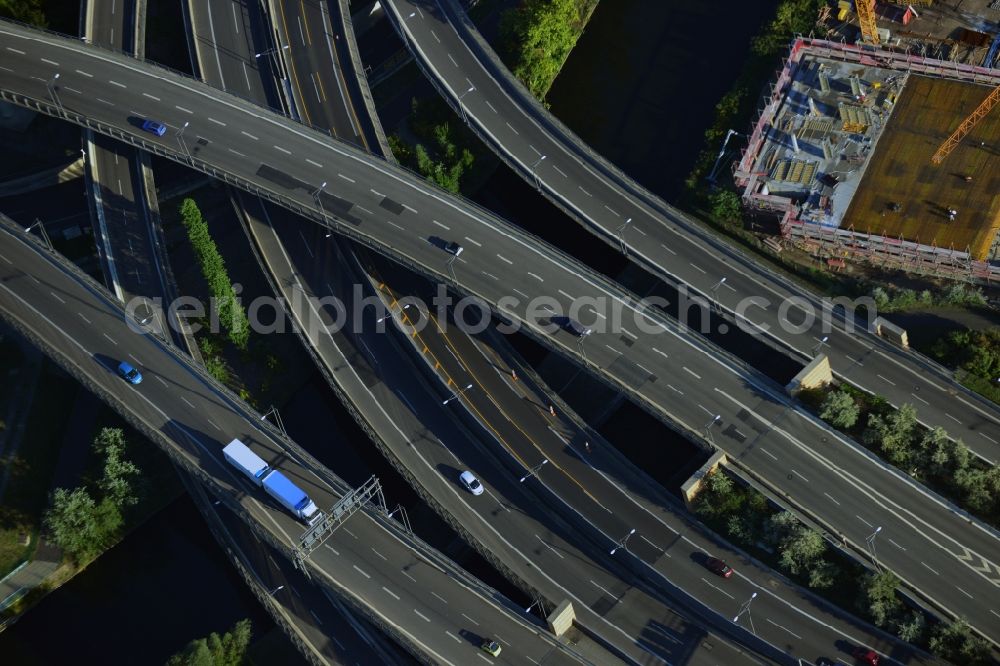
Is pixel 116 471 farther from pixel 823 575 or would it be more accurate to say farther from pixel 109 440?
pixel 823 575

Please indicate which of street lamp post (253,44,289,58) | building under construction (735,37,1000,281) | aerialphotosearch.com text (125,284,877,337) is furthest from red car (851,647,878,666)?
street lamp post (253,44,289,58)

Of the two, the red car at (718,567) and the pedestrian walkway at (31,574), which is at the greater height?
the red car at (718,567)

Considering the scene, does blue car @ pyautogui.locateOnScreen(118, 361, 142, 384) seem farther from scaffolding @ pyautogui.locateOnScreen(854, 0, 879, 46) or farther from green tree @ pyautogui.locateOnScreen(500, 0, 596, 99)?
scaffolding @ pyautogui.locateOnScreen(854, 0, 879, 46)

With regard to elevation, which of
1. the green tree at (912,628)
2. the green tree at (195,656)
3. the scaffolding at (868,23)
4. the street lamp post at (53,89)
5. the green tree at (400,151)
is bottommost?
the green tree at (195,656)

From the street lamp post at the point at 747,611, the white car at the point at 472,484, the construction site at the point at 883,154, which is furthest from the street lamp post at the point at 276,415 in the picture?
the construction site at the point at 883,154

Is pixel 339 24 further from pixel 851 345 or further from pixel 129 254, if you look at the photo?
pixel 851 345

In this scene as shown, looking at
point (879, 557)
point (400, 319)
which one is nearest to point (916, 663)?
point (879, 557)

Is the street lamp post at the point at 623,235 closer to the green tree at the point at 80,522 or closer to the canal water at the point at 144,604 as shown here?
the canal water at the point at 144,604
